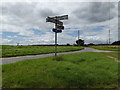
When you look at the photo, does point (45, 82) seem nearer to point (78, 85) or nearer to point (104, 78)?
point (78, 85)

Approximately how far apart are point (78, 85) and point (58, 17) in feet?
21.9

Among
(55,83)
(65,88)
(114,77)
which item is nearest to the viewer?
(65,88)

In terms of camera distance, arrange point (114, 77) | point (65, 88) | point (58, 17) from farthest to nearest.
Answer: point (58, 17), point (114, 77), point (65, 88)

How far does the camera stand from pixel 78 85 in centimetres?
359

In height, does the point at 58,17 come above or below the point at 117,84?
above

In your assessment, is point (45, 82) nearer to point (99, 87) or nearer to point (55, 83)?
point (55, 83)

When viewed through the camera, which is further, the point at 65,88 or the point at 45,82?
the point at 45,82

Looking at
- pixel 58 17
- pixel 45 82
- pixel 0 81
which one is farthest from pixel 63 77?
pixel 58 17

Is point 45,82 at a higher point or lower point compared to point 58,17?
lower

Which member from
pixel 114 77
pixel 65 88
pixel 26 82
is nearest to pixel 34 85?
pixel 26 82

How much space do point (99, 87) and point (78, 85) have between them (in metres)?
0.79

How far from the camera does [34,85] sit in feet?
11.4

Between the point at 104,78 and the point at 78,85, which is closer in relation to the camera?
the point at 78,85

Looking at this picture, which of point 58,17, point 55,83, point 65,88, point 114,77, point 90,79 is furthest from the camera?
point 58,17
